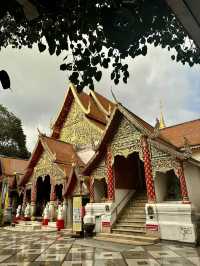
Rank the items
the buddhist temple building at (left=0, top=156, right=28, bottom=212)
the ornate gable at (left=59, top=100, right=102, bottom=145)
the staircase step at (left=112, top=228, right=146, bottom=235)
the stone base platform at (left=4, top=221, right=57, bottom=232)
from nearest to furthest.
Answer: the staircase step at (left=112, top=228, right=146, bottom=235) < the stone base platform at (left=4, top=221, right=57, bottom=232) < the ornate gable at (left=59, top=100, right=102, bottom=145) < the buddhist temple building at (left=0, top=156, right=28, bottom=212)

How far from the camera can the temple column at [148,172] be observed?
880cm

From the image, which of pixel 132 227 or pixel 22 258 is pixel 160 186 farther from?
pixel 22 258

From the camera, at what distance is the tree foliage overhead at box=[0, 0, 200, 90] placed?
252 cm

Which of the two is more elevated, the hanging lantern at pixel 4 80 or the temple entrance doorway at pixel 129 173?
the temple entrance doorway at pixel 129 173

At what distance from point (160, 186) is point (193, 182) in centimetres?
125

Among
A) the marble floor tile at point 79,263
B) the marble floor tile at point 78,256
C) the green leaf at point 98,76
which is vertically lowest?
the marble floor tile at point 79,263

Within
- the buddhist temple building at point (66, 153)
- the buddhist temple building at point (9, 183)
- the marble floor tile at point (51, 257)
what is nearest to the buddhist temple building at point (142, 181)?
the buddhist temple building at point (66, 153)

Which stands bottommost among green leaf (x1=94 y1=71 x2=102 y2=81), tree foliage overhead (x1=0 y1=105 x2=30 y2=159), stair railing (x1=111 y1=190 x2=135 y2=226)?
stair railing (x1=111 y1=190 x2=135 y2=226)

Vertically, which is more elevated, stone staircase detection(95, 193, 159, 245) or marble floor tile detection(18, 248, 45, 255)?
stone staircase detection(95, 193, 159, 245)

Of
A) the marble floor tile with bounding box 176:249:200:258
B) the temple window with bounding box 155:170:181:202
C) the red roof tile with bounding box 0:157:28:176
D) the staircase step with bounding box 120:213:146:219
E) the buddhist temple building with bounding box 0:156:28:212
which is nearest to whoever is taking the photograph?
the marble floor tile with bounding box 176:249:200:258

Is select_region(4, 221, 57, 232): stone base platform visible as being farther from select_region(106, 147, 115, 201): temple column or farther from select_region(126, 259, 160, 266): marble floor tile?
select_region(126, 259, 160, 266): marble floor tile

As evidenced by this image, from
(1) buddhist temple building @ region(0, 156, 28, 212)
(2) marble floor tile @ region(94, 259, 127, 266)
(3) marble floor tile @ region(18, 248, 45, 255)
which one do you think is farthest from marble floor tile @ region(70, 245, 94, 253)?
(1) buddhist temple building @ region(0, 156, 28, 212)

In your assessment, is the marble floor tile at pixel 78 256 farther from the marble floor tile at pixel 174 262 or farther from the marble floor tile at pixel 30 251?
the marble floor tile at pixel 174 262

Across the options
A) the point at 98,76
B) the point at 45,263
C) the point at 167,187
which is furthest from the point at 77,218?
the point at 98,76
